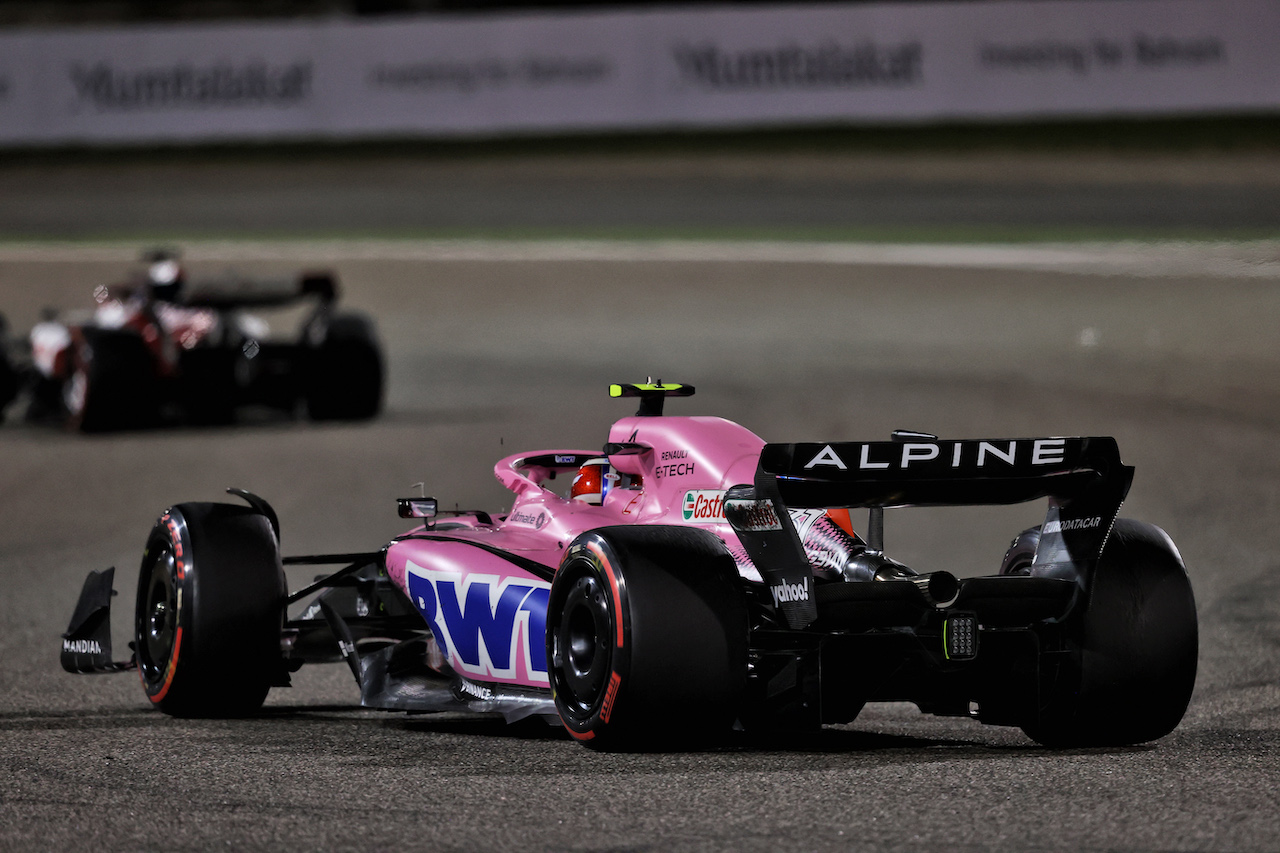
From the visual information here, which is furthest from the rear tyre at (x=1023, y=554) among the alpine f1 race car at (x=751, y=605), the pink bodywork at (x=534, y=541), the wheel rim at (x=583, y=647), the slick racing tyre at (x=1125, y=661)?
the wheel rim at (x=583, y=647)

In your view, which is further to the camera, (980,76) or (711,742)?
(980,76)

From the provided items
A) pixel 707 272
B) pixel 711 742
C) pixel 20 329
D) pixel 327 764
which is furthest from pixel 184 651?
pixel 707 272

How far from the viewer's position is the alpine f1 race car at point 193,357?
55.2 feet

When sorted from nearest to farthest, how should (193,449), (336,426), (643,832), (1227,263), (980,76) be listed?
(643,832)
(193,449)
(336,426)
(1227,263)
(980,76)

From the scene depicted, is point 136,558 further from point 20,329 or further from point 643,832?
point 20,329

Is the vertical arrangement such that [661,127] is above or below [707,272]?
above

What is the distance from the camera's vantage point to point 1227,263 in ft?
71.3

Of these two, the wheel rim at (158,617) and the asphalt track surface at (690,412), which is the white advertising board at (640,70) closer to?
the asphalt track surface at (690,412)

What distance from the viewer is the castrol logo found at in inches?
274

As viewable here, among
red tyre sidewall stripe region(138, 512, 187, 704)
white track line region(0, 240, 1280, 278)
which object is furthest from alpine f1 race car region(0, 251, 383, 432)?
red tyre sidewall stripe region(138, 512, 187, 704)

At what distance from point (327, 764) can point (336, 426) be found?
1105 centimetres

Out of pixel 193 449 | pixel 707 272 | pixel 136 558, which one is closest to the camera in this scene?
pixel 136 558

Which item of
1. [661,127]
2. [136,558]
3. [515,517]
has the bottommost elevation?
[136,558]

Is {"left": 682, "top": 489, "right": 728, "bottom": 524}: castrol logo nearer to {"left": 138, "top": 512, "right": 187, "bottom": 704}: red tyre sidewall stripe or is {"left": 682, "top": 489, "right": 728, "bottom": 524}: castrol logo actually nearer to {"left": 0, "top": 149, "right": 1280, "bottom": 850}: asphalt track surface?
{"left": 0, "top": 149, "right": 1280, "bottom": 850}: asphalt track surface
